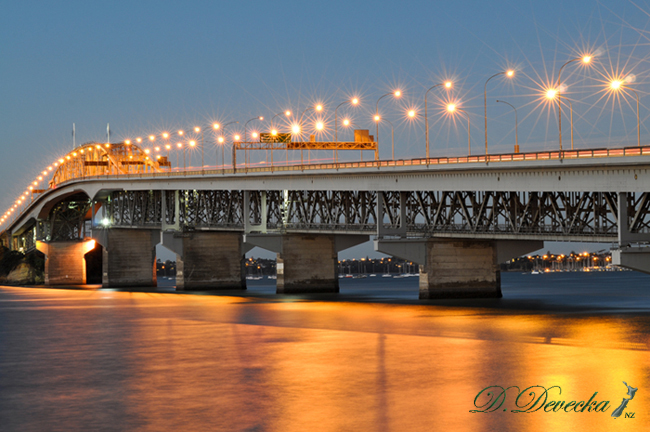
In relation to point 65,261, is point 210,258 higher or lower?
lower

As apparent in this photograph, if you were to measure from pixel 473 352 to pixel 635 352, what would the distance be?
5902 millimetres

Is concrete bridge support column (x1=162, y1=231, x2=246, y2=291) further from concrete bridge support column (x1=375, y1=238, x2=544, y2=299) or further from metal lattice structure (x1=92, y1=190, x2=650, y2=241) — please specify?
concrete bridge support column (x1=375, y1=238, x2=544, y2=299)

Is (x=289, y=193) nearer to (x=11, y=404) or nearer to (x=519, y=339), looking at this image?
(x=519, y=339)

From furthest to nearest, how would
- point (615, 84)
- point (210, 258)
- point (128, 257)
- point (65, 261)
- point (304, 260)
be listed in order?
point (65, 261) < point (128, 257) < point (210, 258) < point (304, 260) < point (615, 84)

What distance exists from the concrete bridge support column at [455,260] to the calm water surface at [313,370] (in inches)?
514

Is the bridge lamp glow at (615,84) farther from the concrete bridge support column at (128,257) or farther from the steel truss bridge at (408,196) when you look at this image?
the concrete bridge support column at (128,257)

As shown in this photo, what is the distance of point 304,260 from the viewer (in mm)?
79875

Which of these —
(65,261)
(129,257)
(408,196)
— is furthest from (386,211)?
(65,261)

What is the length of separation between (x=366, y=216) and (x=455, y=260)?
32.8 feet

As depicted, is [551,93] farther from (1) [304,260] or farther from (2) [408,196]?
(1) [304,260]

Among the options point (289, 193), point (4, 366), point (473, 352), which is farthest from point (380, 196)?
point (4, 366)

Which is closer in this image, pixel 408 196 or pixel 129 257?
pixel 408 196

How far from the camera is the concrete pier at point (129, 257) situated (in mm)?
109250

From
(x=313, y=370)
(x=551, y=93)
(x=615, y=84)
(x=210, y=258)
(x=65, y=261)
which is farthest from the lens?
(x=65, y=261)
